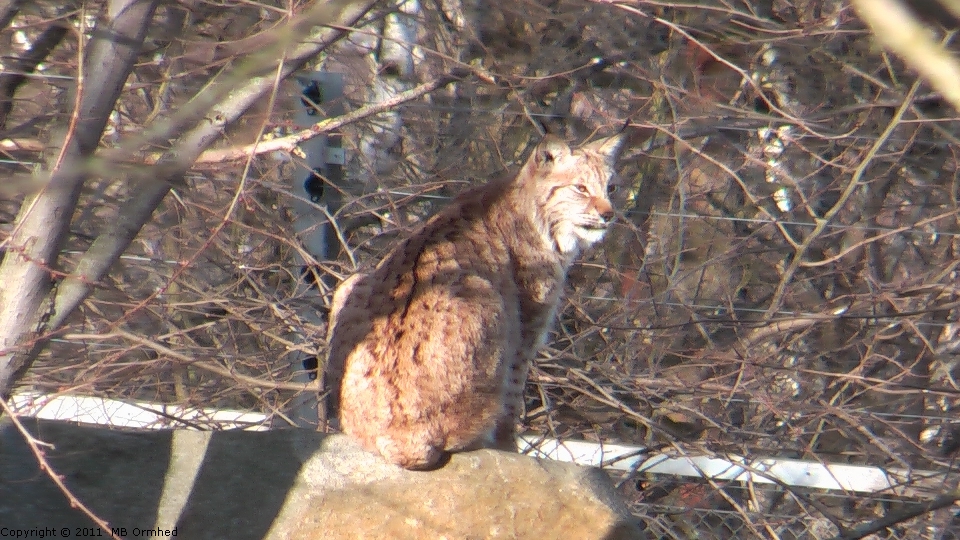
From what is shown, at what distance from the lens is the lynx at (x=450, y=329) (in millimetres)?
3322

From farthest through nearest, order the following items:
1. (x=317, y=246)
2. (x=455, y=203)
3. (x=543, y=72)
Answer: (x=543, y=72), (x=317, y=246), (x=455, y=203)

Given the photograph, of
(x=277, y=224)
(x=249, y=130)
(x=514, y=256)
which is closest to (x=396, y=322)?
(x=514, y=256)

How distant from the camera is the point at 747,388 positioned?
212 inches

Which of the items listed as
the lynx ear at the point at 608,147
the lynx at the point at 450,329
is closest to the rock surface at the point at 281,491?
the lynx at the point at 450,329

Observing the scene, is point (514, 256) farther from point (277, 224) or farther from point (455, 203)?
point (277, 224)

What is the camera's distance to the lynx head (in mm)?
4426

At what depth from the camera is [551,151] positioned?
178 inches

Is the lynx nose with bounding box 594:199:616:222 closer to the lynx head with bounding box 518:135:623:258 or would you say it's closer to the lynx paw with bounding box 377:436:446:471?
the lynx head with bounding box 518:135:623:258

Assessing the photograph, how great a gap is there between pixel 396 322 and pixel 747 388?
2738 millimetres

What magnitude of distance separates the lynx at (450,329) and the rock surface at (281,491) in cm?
15

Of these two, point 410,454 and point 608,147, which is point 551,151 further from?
point 410,454

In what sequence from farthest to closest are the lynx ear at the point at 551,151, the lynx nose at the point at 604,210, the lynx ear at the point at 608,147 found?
the lynx ear at the point at 608,147 → the lynx ear at the point at 551,151 → the lynx nose at the point at 604,210

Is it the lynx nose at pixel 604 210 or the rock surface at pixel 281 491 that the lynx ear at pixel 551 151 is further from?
the rock surface at pixel 281 491

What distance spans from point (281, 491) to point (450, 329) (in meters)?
0.81
